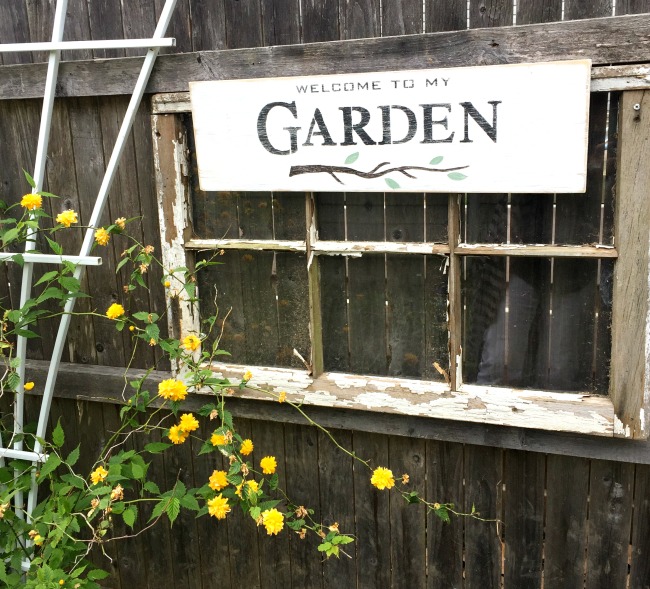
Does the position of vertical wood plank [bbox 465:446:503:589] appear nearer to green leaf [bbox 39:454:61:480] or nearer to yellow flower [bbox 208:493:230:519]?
yellow flower [bbox 208:493:230:519]

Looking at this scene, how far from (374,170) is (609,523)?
1.34 m

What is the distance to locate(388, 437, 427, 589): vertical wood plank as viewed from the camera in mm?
2494

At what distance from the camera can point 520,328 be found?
7.40ft

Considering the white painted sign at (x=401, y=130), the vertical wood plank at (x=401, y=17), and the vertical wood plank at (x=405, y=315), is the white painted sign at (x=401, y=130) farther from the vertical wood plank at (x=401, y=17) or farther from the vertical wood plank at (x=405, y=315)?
the vertical wood plank at (x=405, y=315)

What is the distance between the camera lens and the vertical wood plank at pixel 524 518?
2.36 meters

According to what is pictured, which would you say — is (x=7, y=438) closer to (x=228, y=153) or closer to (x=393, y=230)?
(x=228, y=153)

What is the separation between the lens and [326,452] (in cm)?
262

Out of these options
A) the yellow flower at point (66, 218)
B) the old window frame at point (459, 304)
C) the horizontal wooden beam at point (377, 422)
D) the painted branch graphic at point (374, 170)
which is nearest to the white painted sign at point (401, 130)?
the painted branch graphic at point (374, 170)

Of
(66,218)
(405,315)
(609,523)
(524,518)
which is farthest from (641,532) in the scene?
(66,218)

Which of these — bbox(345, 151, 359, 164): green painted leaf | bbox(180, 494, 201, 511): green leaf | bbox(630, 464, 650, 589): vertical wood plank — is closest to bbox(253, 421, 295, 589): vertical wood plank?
bbox(180, 494, 201, 511): green leaf

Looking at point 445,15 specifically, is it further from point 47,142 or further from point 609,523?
point 609,523

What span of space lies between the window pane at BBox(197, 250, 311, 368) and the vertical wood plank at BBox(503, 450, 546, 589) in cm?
80

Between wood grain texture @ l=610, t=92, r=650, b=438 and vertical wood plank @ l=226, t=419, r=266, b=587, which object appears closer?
wood grain texture @ l=610, t=92, r=650, b=438

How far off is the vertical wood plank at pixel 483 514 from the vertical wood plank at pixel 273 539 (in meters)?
0.67
